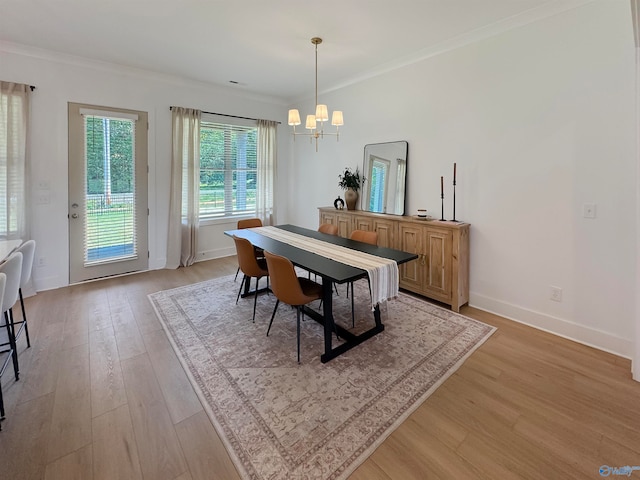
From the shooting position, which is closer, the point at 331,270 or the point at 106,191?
the point at 331,270

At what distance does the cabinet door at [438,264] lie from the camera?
10.9 feet

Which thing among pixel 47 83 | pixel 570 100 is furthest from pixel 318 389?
pixel 47 83

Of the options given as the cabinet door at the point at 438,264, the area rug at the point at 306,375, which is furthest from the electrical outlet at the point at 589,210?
the area rug at the point at 306,375

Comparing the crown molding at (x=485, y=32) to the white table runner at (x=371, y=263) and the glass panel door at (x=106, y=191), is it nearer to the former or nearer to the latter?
the white table runner at (x=371, y=263)

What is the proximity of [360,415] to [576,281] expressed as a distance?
2.34m

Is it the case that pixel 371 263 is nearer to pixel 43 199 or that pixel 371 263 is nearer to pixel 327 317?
pixel 327 317

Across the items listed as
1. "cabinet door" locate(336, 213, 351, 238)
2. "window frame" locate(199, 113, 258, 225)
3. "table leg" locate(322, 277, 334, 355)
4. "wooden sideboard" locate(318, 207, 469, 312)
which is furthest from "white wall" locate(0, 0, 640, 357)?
"table leg" locate(322, 277, 334, 355)

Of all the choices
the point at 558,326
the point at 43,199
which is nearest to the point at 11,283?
the point at 43,199

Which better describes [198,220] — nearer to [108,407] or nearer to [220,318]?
[220,318]

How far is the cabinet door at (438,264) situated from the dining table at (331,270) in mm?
756

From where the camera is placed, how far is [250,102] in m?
5.55

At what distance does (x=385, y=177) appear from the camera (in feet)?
14.0

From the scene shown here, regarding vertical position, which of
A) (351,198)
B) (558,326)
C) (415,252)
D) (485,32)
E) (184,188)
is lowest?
(558,326)

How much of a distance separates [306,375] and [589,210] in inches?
108
